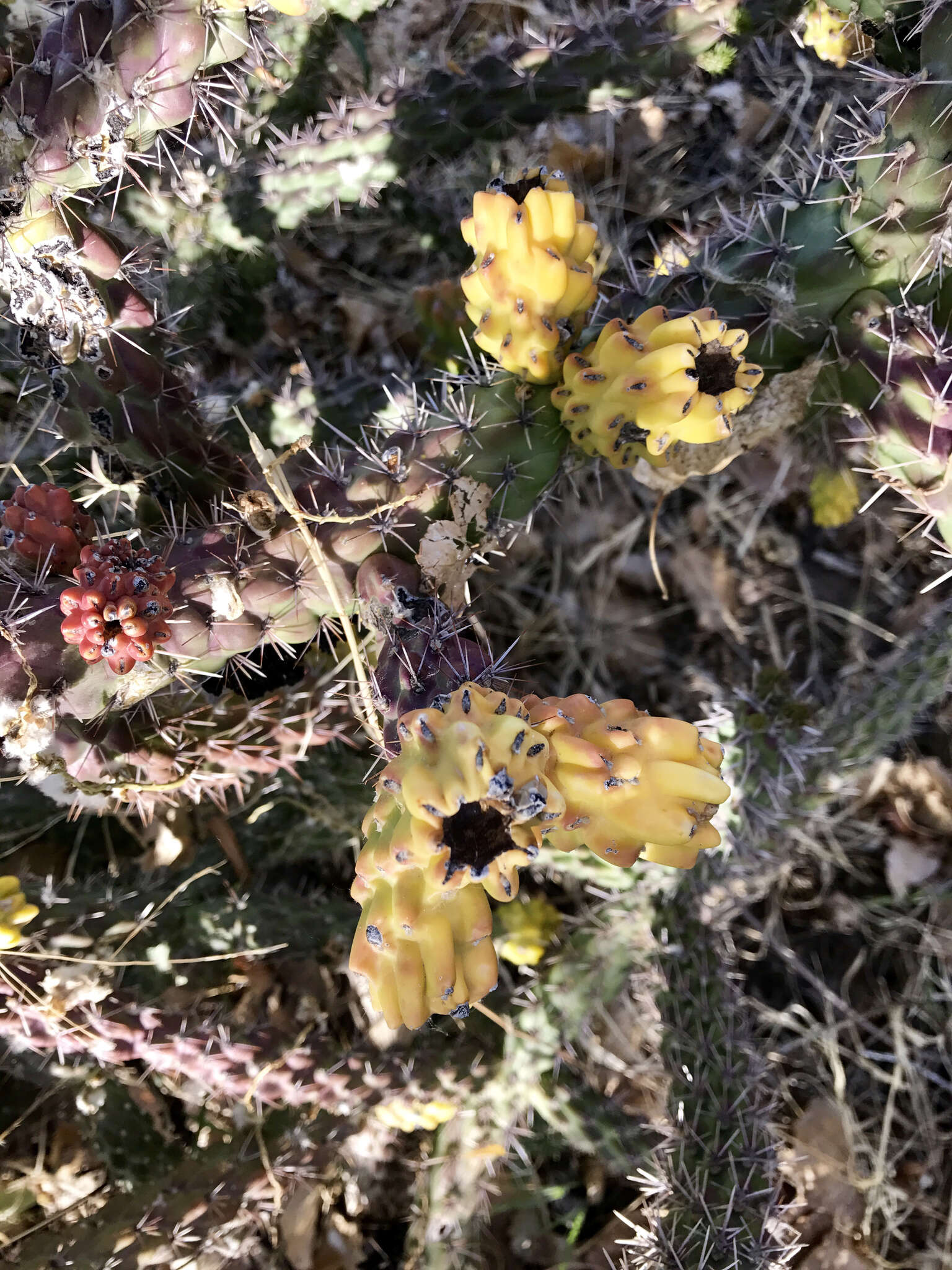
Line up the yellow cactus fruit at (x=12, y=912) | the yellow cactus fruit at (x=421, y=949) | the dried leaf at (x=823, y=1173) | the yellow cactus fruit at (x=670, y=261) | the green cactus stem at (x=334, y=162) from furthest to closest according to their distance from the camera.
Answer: the dried leaf at (x=823, y=1173) → the green cactus stem at (x=334, y=162) → the yellow cactus fruit at (x=670, y=261) → the yellow cactus fruit at (x=12, y=912) → the yellow cactus fruit at (x=421, y=949)

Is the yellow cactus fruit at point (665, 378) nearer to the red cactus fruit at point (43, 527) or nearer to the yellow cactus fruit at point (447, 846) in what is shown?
the yellow cactus fruit at point (447, 846)

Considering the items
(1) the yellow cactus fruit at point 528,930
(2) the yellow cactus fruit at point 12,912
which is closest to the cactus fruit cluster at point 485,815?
(2) the yellow cactus fruit at point 12,912

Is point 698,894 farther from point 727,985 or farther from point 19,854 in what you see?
point 19,854

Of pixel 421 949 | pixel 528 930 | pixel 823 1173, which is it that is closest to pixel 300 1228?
pixel 528 930

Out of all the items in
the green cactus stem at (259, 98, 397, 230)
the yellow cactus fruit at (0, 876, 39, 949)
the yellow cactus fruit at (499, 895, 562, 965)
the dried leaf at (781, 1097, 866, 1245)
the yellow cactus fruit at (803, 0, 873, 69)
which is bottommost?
the dried leaf at (781, 1097, 866, 1245)

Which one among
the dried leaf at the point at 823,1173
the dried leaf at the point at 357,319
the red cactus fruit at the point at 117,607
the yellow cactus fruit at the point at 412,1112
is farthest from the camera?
the dried leaf at the point at 357,319

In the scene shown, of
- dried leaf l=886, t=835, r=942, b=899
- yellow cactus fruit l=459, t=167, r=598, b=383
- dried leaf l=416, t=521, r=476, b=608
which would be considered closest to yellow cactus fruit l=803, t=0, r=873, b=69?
yellow cactus fruit l=459, t=167, r=598, b=383

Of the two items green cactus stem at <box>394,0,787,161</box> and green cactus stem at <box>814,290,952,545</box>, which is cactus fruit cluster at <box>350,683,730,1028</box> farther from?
green cactus stem at <box>394,0,787,161</box>

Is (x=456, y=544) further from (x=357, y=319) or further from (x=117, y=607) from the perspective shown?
(x=357, y=319)
